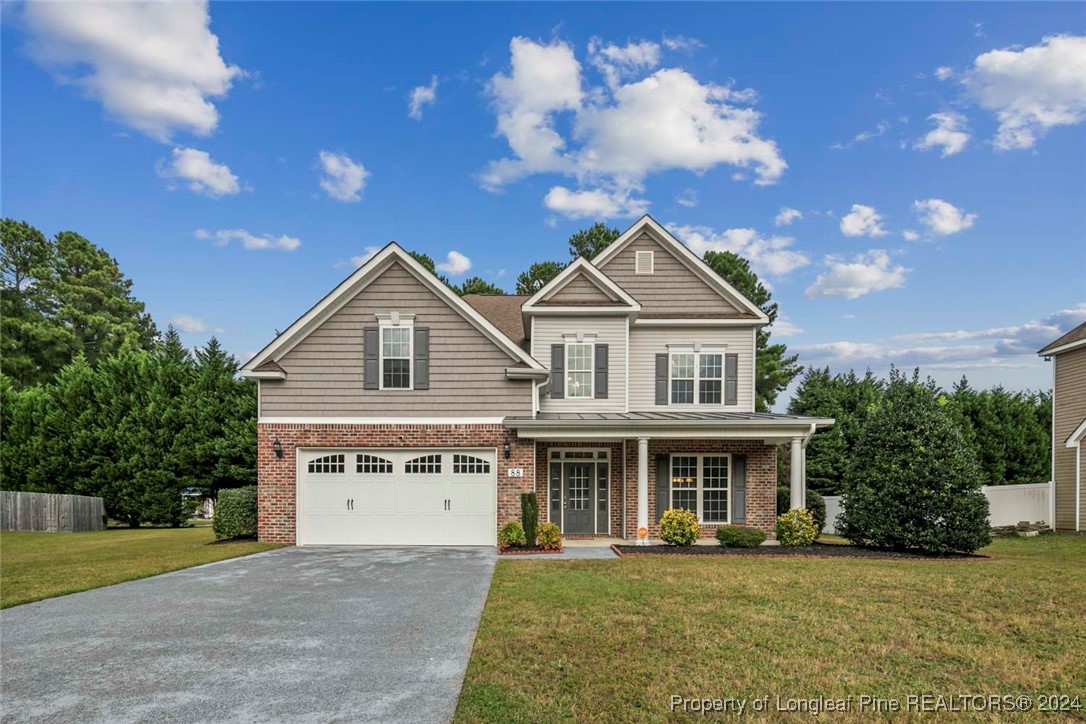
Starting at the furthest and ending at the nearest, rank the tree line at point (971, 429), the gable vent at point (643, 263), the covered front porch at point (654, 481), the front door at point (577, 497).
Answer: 1. the tree line at point (971, 429)
2. the gable vent at point (643, 263)
3. the front door at point (577, 497)
4. the covered front porch at point (654, 481)

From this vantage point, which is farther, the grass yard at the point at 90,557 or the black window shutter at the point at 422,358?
the black window shutter at the point at 422,358

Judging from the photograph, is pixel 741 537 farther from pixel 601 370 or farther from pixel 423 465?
pixel 423 465

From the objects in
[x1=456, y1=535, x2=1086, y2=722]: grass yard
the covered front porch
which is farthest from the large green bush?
[x1=456, y1=535, x2=1086, y2=722]: grass yard

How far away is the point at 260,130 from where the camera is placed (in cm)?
2119

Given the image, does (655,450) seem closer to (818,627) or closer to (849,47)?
(818,627)

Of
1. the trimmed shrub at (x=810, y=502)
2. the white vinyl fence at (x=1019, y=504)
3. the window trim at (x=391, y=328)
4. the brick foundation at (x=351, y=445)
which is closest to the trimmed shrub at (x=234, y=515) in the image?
the brick foundation at (x=351, y=445)

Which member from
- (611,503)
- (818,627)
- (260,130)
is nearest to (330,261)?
(260,130)

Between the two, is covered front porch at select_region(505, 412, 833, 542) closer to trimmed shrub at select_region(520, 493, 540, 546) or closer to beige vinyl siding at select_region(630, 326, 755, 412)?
beige vinyl siding at select_region(630, 326, 755, 412)

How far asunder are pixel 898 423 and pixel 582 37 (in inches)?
521

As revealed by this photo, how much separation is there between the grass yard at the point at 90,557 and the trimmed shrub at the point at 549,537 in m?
6.56

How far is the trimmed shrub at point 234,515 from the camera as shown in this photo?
627 inches

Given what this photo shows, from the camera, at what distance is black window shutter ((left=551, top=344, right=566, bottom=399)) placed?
1692 cm

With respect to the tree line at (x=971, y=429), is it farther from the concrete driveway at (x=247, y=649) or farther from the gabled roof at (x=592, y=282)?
the concrete driveway at (x=247, y=649)

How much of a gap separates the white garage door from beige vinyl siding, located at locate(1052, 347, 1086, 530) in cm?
1878
